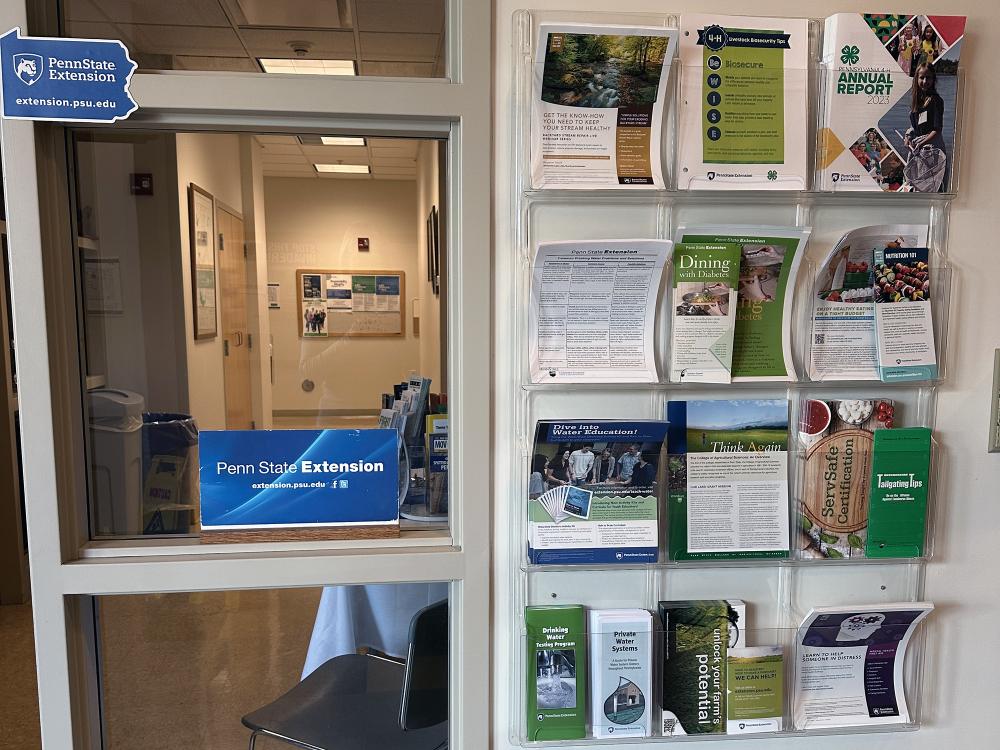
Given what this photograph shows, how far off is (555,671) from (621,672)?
13 cm

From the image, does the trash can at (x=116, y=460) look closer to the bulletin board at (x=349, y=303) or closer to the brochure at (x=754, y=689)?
the bulletin board at (x=349, y=303)

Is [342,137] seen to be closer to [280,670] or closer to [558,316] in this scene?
[558,316]

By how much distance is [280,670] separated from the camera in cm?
147

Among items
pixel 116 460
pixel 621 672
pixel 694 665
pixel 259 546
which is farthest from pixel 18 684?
pixel 694 665

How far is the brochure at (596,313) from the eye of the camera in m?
1.31

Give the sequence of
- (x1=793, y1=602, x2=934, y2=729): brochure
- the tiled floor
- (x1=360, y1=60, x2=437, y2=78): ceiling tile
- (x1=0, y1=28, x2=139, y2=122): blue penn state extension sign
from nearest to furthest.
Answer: (x1=0, y1=28, x2=139, y2=122): blue penn state extension sign, (x1=360, y1=60, x2=437, y2=78): ceiling tile, (x1=793, y1=602, x2=934, y2=729): brochure, the tiled floor

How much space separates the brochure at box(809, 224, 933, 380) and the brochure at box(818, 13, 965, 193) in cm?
9

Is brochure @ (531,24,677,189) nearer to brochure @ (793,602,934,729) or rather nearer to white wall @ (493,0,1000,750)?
white wall @ (493,0,1000,750)

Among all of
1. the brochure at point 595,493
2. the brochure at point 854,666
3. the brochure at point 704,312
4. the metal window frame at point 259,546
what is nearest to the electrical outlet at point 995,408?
the brochure at point 854,666

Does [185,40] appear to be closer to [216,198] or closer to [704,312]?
[216,198]

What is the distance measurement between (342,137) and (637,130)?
1.79ft

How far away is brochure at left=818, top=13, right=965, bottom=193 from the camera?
134 centimetres

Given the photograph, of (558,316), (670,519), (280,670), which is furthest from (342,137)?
(280,670)

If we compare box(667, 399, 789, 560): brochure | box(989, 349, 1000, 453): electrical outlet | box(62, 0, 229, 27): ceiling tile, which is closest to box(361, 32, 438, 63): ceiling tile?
box(62, 0, 229, 27): ceiling tile
